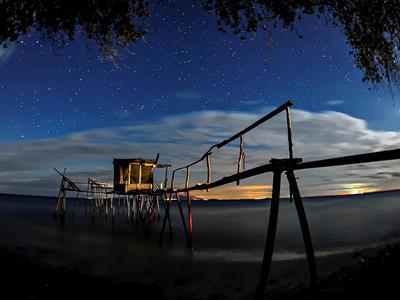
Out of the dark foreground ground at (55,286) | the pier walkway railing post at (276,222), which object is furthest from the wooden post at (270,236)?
the dark foreground ground at (55,286)

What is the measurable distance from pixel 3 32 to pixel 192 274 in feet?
35.0

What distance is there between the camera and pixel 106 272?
517 inches

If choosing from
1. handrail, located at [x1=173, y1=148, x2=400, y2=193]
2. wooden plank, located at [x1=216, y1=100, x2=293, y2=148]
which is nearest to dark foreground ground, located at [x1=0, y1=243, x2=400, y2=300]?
handrail, located at [x1=173, y1=148, x2=400, y2=193]

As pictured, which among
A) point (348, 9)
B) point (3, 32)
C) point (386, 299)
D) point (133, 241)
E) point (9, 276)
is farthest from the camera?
point (133, 241)

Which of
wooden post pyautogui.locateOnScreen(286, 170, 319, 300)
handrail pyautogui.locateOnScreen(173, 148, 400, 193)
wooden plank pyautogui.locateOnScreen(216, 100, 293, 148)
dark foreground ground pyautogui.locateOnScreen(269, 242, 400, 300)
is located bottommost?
dark foreground ground pyautogui.locateOnScreen(269, 242, 400, 300)

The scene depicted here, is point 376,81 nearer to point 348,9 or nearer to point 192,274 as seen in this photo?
point 348,9

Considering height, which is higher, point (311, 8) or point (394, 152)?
point (311, 8)

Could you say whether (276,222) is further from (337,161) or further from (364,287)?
(364,287)

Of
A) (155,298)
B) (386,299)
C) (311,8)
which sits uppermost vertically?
(311,8)

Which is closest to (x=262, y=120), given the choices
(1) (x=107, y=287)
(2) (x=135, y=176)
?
(1) (x=107, y=287)

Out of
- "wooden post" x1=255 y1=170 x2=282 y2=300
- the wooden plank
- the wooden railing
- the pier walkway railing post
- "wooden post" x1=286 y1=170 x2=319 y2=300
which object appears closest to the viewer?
the wooden railing

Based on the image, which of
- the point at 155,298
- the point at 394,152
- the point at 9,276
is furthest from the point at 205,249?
→ the point at 394,152

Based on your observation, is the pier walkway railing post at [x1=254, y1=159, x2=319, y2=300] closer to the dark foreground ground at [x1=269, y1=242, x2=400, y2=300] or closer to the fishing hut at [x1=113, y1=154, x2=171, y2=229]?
the dark foreground ground at [x1=269, y1=242, x2=400, y2=300]

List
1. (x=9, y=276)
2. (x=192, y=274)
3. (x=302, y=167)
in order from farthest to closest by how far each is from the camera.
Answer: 1. (x=192, y=274)
2. (x=9, y=276)
3. (x=302, y=167)
